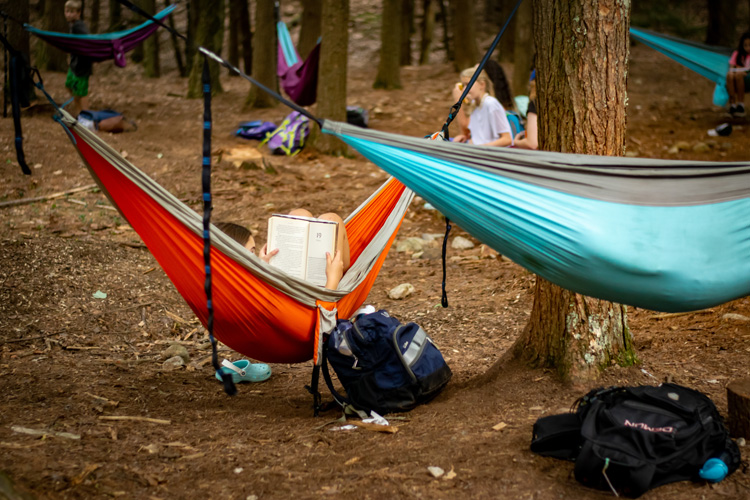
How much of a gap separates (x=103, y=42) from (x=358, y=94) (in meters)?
3.75

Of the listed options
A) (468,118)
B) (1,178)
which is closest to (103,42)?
(1,178)

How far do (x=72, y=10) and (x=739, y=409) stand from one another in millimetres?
6827

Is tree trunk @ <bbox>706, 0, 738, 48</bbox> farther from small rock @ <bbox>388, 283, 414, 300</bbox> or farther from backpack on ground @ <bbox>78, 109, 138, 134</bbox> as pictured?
backpack on ground @ <bbox>78, 109, 138, 134</bbox>

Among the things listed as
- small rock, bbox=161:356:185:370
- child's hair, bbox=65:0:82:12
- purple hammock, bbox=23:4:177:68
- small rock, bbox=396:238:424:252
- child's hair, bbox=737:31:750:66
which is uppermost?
child's hair, bbox=65:0:82:12

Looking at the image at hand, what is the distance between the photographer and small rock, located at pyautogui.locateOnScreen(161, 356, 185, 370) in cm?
311

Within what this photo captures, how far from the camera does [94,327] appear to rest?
3451mm

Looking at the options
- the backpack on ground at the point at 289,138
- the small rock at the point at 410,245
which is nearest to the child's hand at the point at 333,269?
the small rock at the point at 410,245

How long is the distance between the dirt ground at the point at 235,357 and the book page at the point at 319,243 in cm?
58

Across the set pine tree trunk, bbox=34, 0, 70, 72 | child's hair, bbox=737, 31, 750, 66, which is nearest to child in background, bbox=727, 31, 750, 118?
child's hair, bbox=737, 31, 750, 66

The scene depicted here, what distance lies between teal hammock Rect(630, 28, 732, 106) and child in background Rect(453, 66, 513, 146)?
1.32 metres

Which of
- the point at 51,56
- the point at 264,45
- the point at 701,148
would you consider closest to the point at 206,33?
the point at 264,45

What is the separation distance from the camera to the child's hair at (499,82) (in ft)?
16.4

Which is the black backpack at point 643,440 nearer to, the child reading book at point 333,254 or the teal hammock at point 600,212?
the teal hammock at point 600,212

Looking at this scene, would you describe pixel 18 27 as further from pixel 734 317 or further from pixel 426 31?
pixel 734 317
